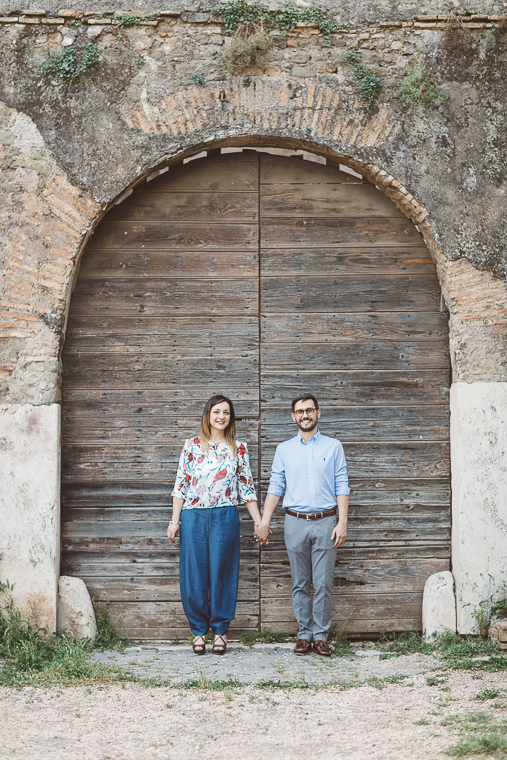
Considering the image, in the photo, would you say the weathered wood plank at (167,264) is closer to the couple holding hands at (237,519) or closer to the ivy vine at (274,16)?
the couple holding hands at (237,519)

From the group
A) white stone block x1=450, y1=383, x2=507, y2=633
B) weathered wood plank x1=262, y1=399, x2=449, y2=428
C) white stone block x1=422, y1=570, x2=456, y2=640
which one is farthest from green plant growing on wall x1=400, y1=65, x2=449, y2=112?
white stone block x1=422, y1=570, x2=456, y2=640

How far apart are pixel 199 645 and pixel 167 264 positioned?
115 inches

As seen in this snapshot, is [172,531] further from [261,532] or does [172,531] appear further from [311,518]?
[311,518]

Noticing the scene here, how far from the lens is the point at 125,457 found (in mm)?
5316

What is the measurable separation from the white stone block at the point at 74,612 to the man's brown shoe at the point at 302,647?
154 centimetres

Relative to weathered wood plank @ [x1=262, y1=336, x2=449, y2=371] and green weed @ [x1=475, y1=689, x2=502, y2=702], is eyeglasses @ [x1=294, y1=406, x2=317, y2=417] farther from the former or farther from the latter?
green weed @ [x1=475, y1=689, x2=502, y2=702]

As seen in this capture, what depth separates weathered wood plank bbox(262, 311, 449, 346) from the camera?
17.7 feet

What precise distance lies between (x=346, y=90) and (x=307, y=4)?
759mm

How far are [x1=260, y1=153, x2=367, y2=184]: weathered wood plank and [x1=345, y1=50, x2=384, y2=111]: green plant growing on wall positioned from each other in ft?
1.85

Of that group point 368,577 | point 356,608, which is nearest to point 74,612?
point 356,608

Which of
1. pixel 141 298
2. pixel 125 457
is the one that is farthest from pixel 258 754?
pixel 141 298

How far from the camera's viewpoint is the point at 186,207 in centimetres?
543

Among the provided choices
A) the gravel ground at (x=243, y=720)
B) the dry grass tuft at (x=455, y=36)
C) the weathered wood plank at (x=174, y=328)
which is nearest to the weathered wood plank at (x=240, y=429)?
the weathered wood plank at (x=174, y=328)

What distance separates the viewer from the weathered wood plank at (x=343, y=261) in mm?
5418
